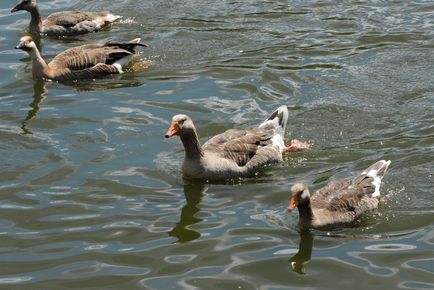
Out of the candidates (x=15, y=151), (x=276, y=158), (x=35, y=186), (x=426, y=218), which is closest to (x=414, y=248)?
(x=426, y=218)

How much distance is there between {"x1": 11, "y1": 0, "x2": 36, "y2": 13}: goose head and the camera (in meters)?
21.8

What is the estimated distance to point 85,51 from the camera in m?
19.3

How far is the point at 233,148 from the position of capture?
14625 millimetres

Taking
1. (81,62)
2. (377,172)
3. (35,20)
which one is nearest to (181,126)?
(377,172)

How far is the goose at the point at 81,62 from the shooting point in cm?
1889

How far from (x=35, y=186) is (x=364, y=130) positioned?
5.25 meters

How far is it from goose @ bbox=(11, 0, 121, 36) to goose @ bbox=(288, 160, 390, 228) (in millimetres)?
9846

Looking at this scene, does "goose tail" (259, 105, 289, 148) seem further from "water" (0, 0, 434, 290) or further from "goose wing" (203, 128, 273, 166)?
Result: "water" (0, 0, 434, 290)

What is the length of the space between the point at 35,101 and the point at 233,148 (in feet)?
16.1

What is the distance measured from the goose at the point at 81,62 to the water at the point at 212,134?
0.86 feet

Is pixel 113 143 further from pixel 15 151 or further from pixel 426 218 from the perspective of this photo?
pixel 426 218

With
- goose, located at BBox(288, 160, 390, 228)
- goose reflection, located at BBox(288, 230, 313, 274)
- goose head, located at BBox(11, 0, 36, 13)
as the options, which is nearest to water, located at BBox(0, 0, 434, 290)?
goose reflection, located at BBox(288, 230, 313, 274)

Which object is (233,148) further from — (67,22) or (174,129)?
(67,22)

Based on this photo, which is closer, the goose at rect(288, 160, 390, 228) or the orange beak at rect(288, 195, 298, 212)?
the orange beak at rect(288, 195, 298, 212)
